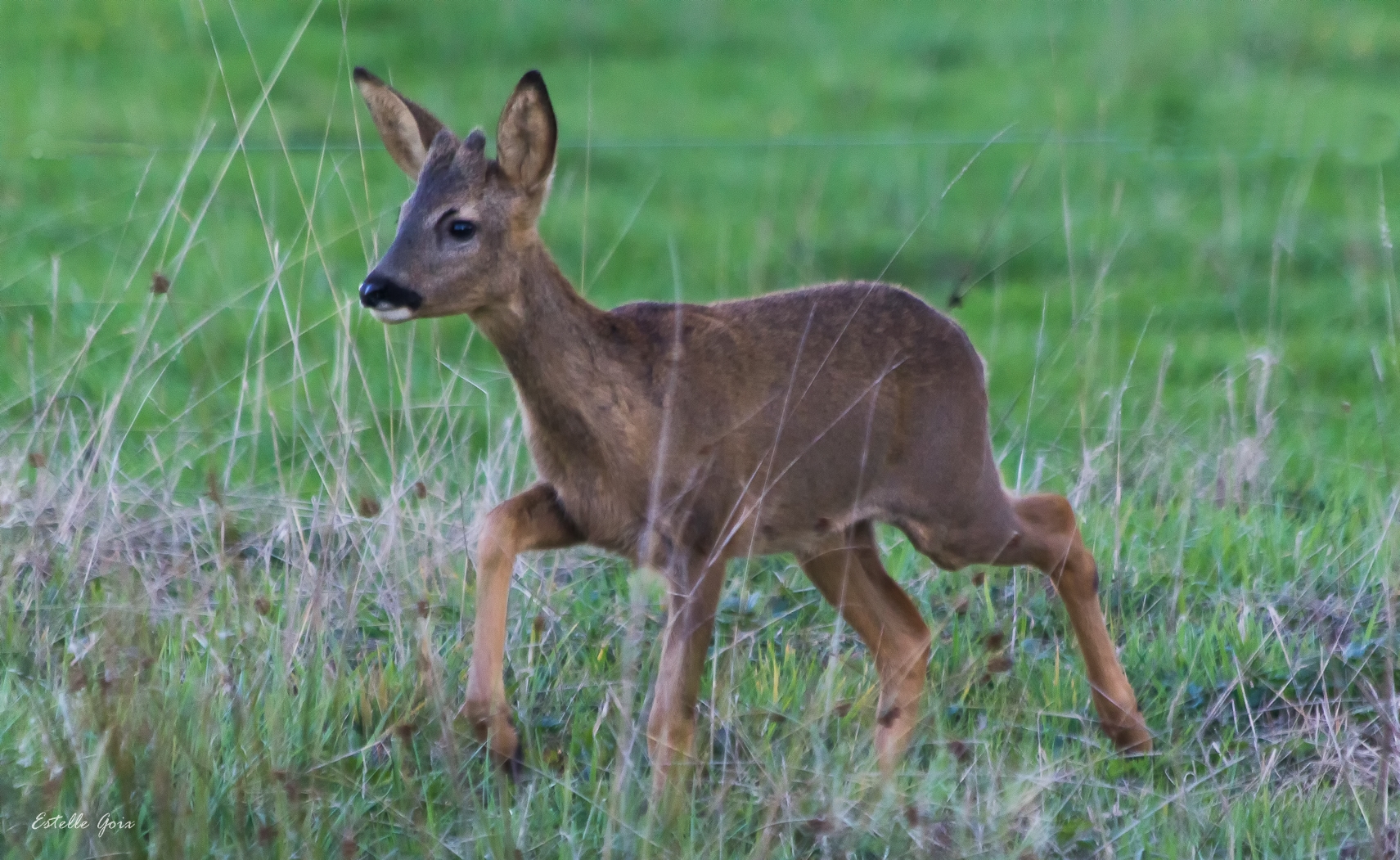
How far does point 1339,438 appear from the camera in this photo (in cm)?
859

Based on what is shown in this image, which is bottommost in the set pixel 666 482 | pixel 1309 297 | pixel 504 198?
pixel 1309 297

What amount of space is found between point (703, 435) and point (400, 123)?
46.3 inches

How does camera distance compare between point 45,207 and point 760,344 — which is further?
point 45,207

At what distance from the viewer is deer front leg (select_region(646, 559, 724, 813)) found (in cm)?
462

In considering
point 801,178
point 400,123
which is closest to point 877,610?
point 400,123

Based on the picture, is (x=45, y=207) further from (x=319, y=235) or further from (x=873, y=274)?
(x=873, y=274)

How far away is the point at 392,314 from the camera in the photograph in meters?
4.52

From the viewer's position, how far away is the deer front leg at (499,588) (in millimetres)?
4523

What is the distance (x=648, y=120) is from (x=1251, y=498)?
7.84m

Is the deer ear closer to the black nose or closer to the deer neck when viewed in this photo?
the deer neck

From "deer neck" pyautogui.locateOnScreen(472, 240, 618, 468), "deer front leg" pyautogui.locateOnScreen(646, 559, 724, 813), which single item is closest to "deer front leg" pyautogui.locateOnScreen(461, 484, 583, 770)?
"deer neck" pyautogui.locateOnScreen(472, 240, 618, 468)

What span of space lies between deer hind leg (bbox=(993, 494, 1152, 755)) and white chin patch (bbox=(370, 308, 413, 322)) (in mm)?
1950

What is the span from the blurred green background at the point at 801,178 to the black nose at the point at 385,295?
2.35 m

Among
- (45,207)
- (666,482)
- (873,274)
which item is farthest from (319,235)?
(666,482)
